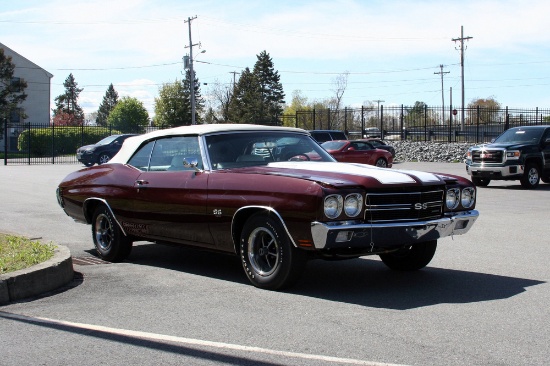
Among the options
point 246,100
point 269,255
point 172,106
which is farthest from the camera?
point 172,106

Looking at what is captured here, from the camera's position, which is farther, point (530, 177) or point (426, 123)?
point (426, 123)

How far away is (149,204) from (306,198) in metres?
2.30

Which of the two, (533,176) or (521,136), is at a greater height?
(521,136)

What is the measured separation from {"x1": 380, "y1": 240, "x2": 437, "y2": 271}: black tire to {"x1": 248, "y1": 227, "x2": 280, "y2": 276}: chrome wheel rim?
1474 mm

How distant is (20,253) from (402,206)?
4.01 m

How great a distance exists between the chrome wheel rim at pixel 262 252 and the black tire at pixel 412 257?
1.47 m

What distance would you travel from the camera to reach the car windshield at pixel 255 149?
23.4ft

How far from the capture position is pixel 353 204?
5.95m

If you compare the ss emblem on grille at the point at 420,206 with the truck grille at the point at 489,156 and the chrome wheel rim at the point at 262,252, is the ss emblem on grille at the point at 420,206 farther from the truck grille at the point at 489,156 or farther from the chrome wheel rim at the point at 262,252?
the truck grille at the point at 489,156

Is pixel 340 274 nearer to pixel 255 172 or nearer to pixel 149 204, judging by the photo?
pixel 255 172

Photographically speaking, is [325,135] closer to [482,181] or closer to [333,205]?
[482,181]

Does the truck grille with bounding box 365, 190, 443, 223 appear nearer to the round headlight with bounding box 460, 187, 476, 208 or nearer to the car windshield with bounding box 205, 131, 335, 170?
the round headlight with bounding box 460, 187, 476, 208

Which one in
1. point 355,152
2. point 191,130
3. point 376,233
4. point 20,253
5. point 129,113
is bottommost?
point 20,253

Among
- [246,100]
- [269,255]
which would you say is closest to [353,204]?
[269,255]
